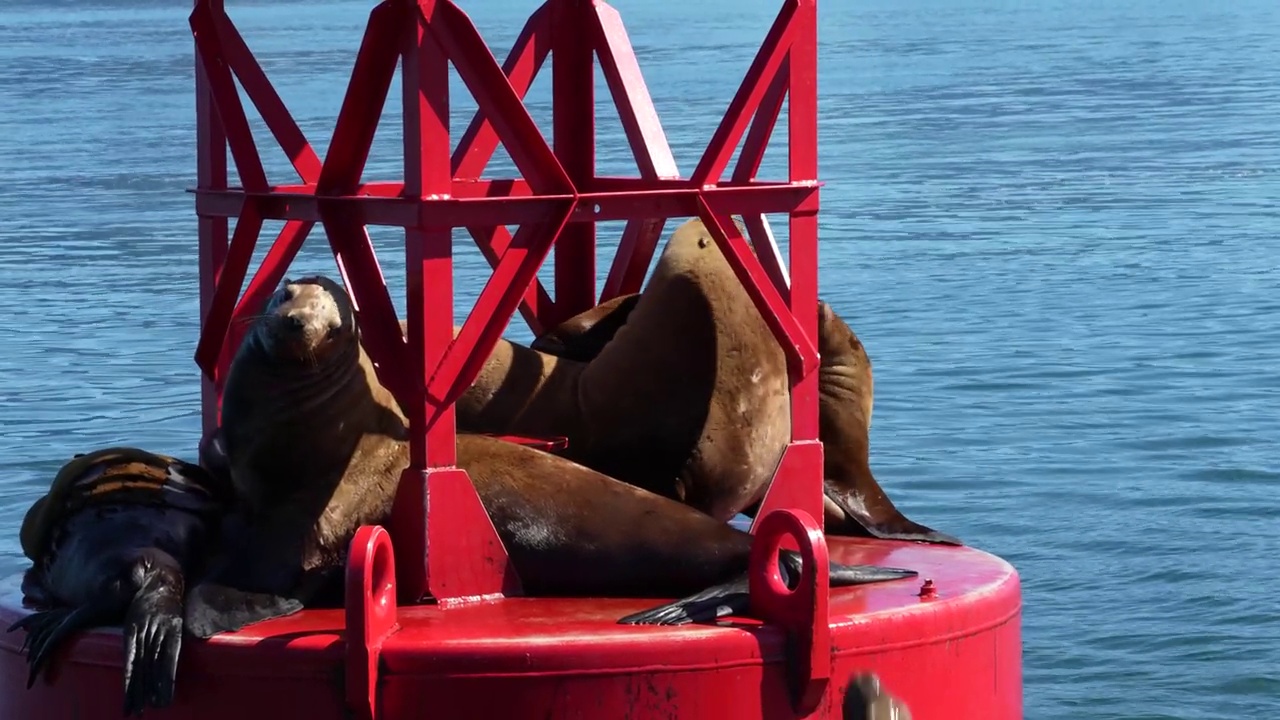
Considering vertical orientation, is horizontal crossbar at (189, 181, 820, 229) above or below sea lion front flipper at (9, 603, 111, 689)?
above

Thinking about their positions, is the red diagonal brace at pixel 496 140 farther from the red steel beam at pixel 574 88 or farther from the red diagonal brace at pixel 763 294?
the red diagonal brace at pixel 763 294

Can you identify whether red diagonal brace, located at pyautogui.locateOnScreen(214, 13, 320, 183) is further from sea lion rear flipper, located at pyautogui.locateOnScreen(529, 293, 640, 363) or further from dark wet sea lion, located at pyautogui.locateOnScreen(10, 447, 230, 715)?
sea lion rear flipper, located at pyautogui.locateOnScreen(529, 293, 640, 363)

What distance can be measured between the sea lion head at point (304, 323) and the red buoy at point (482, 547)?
111mm

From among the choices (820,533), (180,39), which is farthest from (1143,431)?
(180,39)

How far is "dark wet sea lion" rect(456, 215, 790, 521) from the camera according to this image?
7.56 m

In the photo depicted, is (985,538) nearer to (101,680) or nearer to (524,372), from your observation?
(524,372)

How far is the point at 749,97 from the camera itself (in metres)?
7.06

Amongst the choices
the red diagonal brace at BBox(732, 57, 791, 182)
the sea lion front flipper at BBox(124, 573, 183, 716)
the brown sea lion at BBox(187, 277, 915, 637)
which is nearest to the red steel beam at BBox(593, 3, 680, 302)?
the red diagonal brace at BBox(732, 57, 791, 182)

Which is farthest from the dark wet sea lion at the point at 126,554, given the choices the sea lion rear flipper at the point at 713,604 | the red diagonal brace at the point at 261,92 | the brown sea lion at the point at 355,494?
the sea lion rear flipper at the point at 713,604

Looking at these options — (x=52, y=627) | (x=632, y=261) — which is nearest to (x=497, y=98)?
(x=52, y=627)

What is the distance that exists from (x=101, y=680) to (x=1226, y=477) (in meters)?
9.09

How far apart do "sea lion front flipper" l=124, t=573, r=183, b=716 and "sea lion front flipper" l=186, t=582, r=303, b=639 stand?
51 millimetres

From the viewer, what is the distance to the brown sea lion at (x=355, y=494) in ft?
22.3

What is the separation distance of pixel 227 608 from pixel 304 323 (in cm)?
89
